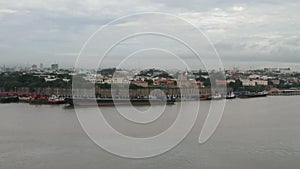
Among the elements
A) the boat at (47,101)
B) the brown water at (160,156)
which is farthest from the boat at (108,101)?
the brown water at (160,156)

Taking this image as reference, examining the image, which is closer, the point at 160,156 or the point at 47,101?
the point at 160,156

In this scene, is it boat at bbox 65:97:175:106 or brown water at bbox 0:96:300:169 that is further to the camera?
boat at bbox 65:97:175:106

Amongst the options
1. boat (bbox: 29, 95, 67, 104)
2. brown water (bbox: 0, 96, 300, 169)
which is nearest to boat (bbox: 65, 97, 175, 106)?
boat (bbox: 29, 95, 67, 104)

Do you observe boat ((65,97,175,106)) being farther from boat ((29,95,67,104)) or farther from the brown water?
the brown water

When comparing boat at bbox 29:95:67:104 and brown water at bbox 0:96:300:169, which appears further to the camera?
boat at bbox 29:95:67:104

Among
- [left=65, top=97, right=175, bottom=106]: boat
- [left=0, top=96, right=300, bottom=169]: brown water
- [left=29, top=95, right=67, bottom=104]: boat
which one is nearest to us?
[left=0, top=96, right=300, bottom=169]: brown water

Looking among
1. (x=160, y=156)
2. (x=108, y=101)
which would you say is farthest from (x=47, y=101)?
(x=160, y=156)

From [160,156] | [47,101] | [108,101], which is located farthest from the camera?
[47,101]

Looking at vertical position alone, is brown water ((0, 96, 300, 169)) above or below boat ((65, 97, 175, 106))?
below

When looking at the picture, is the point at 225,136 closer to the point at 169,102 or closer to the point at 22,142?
the point at 22,142

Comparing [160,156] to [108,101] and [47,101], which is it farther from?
[47,101]

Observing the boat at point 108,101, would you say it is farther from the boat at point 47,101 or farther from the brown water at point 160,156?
the brown water at point 160,156

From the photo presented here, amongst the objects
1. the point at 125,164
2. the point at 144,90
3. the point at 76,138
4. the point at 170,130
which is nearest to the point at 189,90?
the point at 144,90

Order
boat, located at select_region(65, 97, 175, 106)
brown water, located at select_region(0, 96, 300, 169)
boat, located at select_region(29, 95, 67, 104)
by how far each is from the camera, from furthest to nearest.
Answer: boat, located at select_region(29, 95, 67, 104), boat, located at select_region(65, 97, 175, 106), brown water, located at select_region(0, 96, 300, 169)
